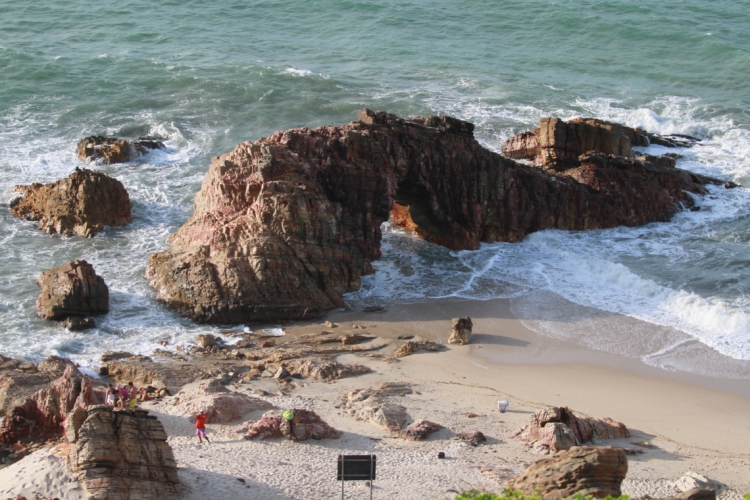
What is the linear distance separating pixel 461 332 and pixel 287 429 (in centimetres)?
737

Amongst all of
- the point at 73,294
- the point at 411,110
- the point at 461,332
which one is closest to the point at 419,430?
the point at 461,332

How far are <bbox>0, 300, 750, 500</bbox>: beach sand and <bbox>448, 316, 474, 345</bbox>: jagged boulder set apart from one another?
8.7 inches

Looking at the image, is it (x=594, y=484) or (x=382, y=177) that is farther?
(x=382, y=177)

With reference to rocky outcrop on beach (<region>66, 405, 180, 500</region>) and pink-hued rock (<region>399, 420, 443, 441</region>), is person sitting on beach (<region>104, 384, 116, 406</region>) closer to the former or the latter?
rocky outcrop on beach (<region>66, 405, 180, 500</region>)

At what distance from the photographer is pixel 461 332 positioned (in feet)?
75.0

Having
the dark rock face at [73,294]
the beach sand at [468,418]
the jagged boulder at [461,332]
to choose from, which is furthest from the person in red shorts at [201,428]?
the dark rock face at [73,294]

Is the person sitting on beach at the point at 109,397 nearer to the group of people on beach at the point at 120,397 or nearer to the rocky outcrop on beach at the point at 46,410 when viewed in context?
the group of people on beach at the point at 120,397

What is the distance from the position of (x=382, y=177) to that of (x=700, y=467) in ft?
45.8

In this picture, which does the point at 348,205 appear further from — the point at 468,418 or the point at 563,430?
the point at 563,430

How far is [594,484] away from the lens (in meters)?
13.9

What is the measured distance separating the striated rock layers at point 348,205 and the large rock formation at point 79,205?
4.49 m

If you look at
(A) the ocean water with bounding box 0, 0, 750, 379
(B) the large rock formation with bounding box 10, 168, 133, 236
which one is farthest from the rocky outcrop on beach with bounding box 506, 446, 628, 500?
(B) the large rock formation with bounding box 10, 168, 133, 236

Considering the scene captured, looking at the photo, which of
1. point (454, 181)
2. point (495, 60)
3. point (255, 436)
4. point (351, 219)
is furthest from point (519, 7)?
point (255, 436)

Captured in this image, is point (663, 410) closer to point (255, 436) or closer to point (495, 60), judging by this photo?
point (255, 436)
